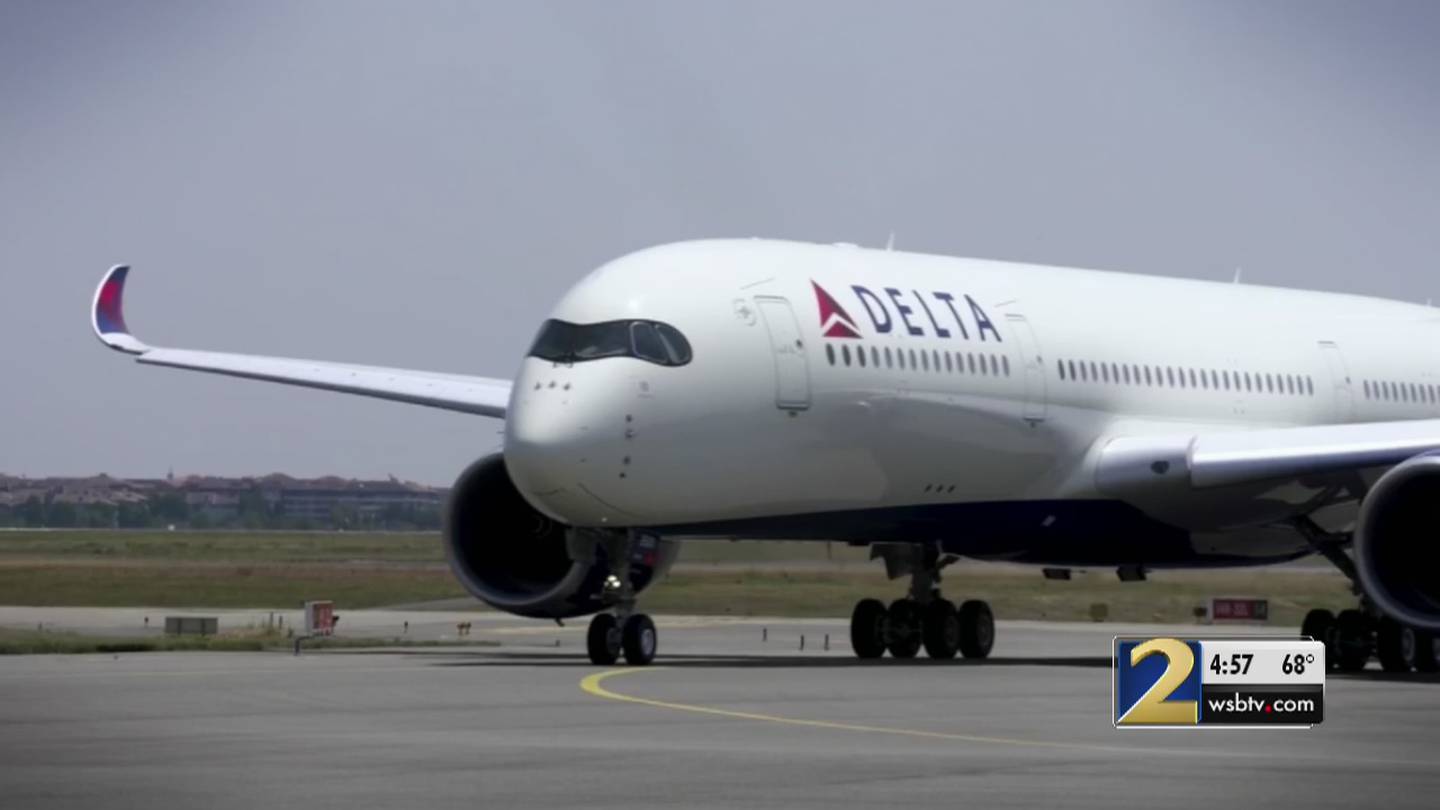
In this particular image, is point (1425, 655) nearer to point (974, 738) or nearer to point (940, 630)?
point (940, 630)

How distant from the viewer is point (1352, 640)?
33.8 m

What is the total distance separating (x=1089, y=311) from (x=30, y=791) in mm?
22013

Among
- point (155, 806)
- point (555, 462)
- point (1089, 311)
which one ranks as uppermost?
point (1089, 311)

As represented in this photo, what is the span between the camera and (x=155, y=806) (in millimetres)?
14016

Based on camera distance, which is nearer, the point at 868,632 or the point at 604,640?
the point at 604,640

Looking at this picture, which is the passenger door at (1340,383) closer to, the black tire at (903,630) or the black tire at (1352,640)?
the black tire at (1352,640)

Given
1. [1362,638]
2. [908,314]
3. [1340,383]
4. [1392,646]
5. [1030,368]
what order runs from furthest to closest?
[1340,383] < [1362,638] < [1392,646] < [1030,368] < [908,314]

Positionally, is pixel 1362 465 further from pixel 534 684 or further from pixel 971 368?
pixel 534 684

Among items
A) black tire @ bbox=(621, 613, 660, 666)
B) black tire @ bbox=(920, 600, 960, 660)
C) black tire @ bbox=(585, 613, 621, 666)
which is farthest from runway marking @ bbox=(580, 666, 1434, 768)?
black tire @ bbox=(920, 600, 960, 660)

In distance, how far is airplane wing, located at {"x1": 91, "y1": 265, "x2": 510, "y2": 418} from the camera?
36719mm

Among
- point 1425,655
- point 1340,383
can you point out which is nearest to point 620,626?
point 1425,655

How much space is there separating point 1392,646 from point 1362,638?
0.58 metres

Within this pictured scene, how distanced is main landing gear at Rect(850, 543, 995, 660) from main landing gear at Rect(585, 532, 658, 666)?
5.08 meters

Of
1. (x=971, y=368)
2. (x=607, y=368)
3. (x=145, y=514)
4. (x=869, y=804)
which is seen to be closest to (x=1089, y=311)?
(x=971, y=368)
